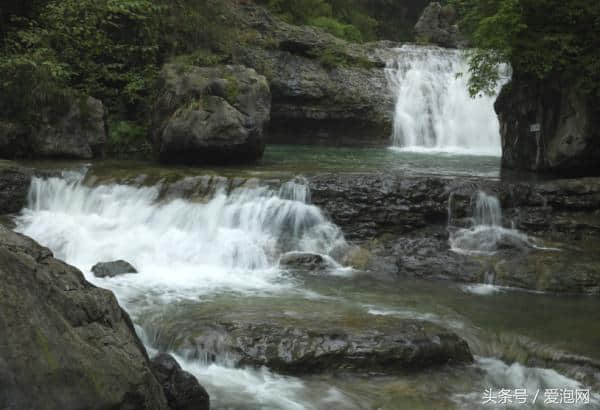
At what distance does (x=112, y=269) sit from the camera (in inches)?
372

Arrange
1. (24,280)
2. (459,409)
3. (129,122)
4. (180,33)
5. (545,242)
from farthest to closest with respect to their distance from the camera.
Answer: (180,33) < (129,122) < (545,242) < (459,409) < (24,280)

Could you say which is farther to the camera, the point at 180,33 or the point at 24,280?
the point at 180,33

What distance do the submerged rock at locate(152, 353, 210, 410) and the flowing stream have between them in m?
0.48

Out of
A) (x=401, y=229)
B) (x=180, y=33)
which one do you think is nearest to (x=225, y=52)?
(x=180, y=33)

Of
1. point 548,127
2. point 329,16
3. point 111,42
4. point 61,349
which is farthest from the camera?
point 329,16

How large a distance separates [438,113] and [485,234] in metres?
11.7

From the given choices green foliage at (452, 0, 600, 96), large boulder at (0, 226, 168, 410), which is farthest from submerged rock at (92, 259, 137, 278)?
green foliage at (452, 0, 600, 96)

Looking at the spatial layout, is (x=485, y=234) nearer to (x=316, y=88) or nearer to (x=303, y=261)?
(x=303, y=261)

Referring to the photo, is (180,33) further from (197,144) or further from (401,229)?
(401,229)

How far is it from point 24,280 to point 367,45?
21.9 metres

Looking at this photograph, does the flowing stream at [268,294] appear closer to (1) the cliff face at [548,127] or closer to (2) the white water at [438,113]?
(1) the cliff face at [548,127]

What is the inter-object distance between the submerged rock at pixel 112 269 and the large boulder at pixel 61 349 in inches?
190

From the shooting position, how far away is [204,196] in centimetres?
1176

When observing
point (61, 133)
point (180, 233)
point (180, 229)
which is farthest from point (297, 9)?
point (180, 233)
